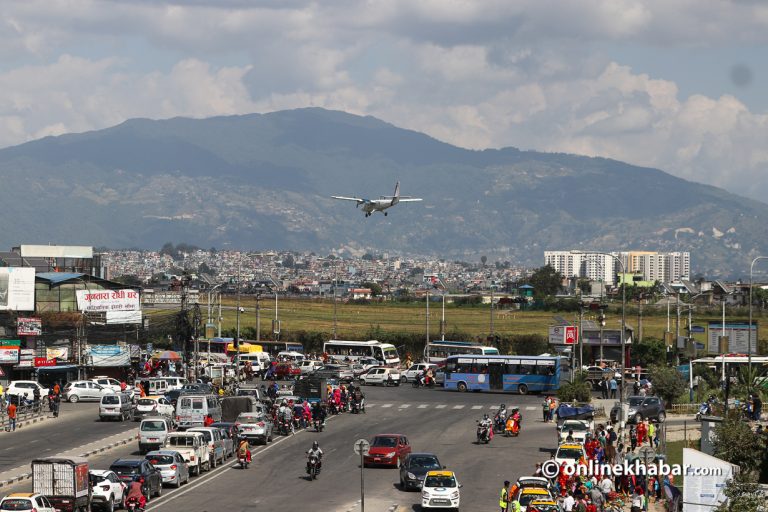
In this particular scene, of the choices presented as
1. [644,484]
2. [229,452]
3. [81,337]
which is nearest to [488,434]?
[229,452]

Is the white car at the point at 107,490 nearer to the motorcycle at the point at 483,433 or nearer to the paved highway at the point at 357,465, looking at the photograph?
the paved highway at the point at 357,465

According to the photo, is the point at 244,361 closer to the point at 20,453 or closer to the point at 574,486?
the point at 20,453

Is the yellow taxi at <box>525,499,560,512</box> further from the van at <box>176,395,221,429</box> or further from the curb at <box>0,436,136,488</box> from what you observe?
the van at <box>176,395,221,429</box>

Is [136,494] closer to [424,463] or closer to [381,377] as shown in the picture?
[424,463]

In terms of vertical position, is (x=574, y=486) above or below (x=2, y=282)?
below

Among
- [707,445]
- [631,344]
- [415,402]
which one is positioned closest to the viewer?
[707,445]

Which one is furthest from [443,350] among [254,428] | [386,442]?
[386,442]
